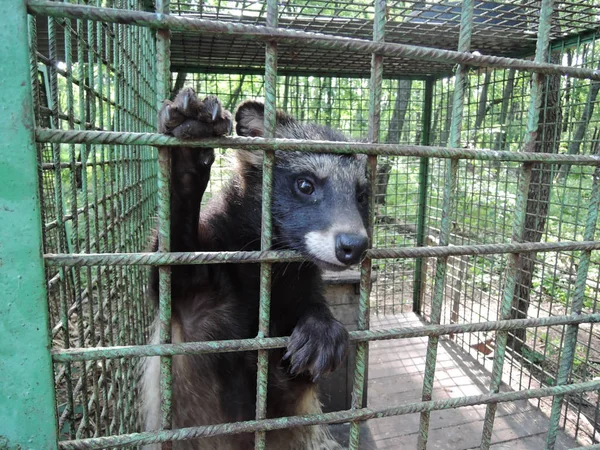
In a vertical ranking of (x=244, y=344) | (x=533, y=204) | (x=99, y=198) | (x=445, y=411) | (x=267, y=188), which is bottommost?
(x=445, y=411)

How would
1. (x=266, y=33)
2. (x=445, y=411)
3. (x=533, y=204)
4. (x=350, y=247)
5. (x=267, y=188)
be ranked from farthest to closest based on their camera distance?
(x=533, y=204) → (x=445, y=411) → (x=350, y=247) → (x=267, y=188) → (x=266, y=33)

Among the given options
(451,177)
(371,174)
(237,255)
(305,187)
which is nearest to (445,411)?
(305,187)

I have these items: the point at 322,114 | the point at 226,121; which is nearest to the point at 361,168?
the point at 226,121

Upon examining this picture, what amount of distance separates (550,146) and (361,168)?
2558 millimetres

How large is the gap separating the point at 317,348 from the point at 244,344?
49cm

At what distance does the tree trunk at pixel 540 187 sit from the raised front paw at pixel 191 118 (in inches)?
130

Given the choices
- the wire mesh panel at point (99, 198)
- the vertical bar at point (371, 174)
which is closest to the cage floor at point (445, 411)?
the wire mesh panel at point (99, 198)

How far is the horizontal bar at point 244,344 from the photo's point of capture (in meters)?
1.14

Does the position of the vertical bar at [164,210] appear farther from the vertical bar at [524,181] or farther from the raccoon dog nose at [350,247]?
the vertical bar at [524,181]

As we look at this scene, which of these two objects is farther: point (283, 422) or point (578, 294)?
point (578, 294)

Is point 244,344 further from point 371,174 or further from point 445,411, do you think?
point 445,411

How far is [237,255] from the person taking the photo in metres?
1.25

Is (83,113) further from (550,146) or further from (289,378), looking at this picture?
(550,146)

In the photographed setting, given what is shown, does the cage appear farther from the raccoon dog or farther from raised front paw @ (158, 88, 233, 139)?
the raccoon dog
